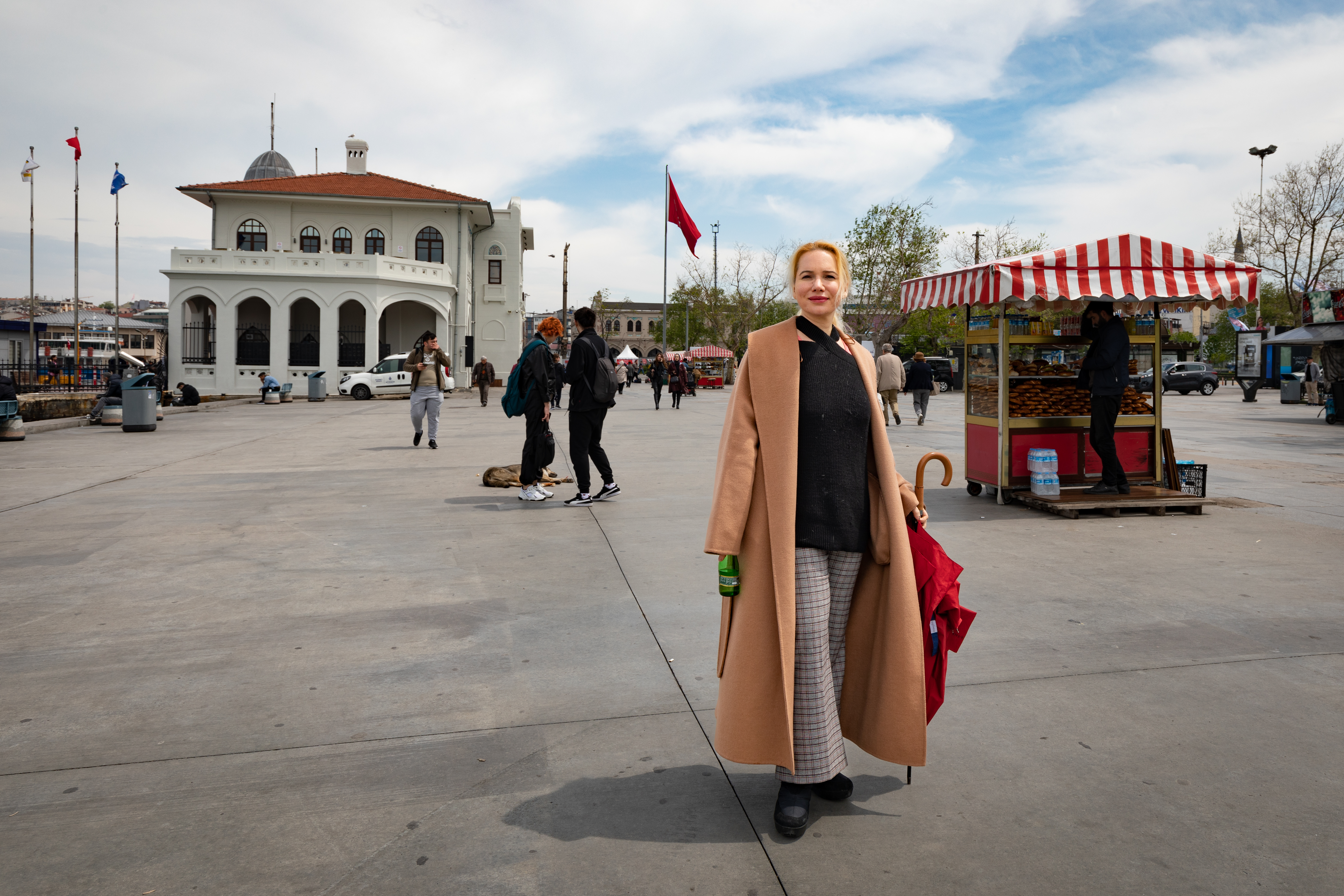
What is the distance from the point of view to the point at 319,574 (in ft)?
20.6

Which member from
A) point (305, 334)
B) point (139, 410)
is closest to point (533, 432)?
point (139, 410)

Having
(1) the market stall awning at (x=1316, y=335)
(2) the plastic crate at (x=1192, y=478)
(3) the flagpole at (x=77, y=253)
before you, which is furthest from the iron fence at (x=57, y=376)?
(1) the market stall awning at (x=1316, y=335)

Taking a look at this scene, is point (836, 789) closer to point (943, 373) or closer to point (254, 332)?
point (254, 332)

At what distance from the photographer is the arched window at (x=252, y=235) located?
149 ft

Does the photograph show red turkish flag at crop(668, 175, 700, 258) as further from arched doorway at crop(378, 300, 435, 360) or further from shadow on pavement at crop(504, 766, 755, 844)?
shadow on pavement at crop(504, 766, 755, 844)

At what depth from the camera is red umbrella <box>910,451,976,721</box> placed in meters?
2.98

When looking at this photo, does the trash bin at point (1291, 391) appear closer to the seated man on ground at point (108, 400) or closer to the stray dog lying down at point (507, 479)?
the stray dog lying down at point (507, 479)

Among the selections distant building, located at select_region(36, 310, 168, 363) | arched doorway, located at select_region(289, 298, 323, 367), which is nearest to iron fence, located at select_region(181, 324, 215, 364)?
distant building, located at select_region(36, 310, 168, 363)

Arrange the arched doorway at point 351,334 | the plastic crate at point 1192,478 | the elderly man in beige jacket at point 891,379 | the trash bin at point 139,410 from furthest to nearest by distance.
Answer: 1. the arched doorway at point 351,334
2. the elderly man in beige jacket at point 891,379
3. the trash bin at point 139,410
4. the plastic crate at point 1192,478

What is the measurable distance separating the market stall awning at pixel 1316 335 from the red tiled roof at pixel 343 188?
1394 inches

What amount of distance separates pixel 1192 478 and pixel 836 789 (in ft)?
24.5

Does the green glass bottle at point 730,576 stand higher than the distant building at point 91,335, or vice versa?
the distant building at point 91,335

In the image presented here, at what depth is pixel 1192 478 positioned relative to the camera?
9.03 meters

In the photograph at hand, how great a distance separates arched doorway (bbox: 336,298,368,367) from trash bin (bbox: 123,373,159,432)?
21.3 metres
